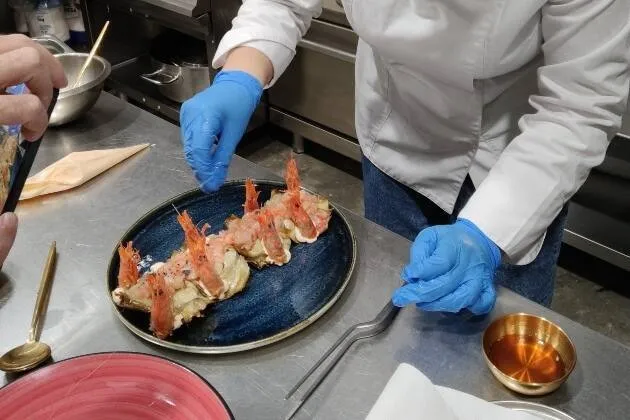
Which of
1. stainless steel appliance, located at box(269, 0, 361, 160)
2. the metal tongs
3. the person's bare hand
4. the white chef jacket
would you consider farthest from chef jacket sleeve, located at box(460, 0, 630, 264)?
stainless steel appliance, located at box(269, 0, 361, 160)

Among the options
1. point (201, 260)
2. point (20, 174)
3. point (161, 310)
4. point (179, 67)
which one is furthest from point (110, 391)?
point (179, 67)

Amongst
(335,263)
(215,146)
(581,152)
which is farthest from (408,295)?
(215,146)

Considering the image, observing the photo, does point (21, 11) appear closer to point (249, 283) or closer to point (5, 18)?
point (5, 18)

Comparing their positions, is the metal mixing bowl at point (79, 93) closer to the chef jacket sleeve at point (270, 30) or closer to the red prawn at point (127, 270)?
the chef jacket sleeve at point (270, 30)

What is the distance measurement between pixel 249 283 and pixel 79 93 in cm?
73

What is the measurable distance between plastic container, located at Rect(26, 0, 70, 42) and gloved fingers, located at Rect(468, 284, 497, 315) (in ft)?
7.58

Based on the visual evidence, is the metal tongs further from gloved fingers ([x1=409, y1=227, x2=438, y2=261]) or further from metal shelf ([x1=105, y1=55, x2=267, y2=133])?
metal shelf ([x1=105, y1=55, x2=267, y2=133])

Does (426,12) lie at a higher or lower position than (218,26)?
higher

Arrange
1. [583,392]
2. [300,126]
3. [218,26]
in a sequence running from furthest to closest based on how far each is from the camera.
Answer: [300,126]
[218,26]
[583,392]

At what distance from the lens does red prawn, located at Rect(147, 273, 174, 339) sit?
3.10 ft

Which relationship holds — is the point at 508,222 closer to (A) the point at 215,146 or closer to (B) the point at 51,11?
(A) the point at 215,146

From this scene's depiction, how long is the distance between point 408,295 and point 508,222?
242mm

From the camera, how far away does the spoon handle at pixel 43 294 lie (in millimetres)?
978

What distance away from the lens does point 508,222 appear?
102 centimetres
